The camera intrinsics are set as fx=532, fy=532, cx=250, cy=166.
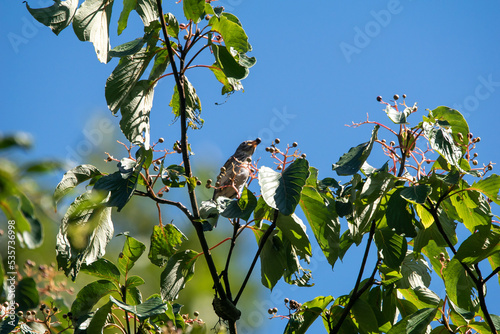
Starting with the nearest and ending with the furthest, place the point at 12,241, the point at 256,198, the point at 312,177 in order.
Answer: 1. the point at 12,241
2. the point at 256,198
3. the point at 312,177

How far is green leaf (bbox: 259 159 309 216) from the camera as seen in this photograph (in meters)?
2.01

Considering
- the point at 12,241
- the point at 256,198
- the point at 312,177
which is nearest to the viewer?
the point at 12,241

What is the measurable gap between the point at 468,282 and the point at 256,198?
1006 mm

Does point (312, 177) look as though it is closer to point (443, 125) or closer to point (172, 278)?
point (443, 125)

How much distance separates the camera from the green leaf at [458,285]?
2258 millimetres

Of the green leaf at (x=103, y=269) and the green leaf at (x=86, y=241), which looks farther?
the green leaf at (x=103, y=269)

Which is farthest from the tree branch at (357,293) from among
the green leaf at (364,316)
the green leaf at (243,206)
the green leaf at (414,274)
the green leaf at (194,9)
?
the green leaf at (194,9)

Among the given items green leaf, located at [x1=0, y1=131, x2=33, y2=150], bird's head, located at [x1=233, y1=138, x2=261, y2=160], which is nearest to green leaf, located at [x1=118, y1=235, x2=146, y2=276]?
green leaf, located at [x1=0, y1=131, x2=33, y2=150]

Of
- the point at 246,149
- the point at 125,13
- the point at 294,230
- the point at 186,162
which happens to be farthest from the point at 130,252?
the point at 246,149

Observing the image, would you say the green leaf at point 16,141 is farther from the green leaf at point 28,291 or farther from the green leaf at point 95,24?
the green leaf at point 95,24

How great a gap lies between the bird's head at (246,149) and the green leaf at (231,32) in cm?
230

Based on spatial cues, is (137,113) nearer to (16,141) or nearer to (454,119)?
(454,119)

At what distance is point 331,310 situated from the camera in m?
2.49

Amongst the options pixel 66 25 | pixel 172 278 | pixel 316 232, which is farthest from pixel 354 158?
pixel 66 25
